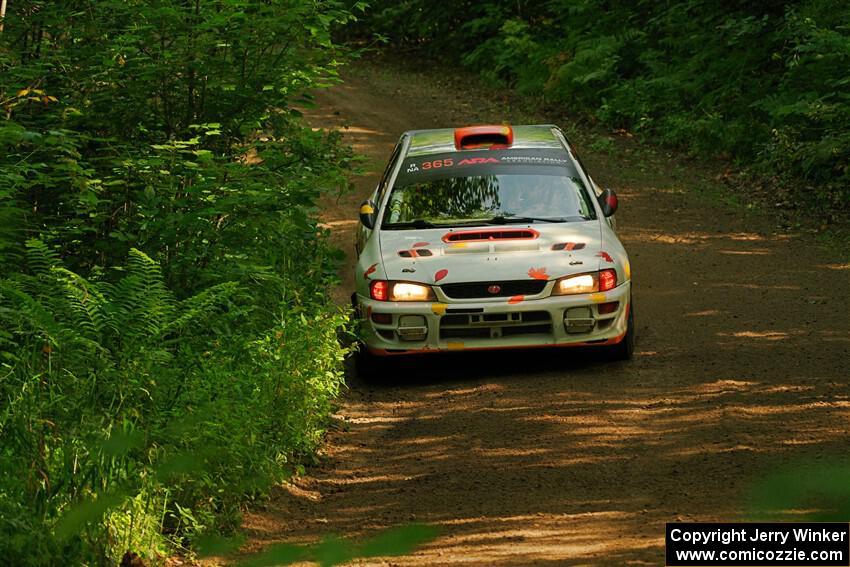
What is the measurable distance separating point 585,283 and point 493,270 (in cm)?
73

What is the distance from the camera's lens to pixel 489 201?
9.56m

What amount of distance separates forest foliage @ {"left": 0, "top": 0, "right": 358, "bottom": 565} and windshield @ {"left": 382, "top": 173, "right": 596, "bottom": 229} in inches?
27.6

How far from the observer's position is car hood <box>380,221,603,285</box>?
8.73 m

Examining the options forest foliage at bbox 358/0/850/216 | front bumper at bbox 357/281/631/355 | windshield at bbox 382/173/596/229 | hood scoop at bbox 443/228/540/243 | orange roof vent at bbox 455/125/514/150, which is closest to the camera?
front bumper at bbox 357/281/631/355

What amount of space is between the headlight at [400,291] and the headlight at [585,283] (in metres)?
0.98

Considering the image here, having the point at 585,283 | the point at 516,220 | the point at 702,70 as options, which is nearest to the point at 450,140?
the point at 516,220

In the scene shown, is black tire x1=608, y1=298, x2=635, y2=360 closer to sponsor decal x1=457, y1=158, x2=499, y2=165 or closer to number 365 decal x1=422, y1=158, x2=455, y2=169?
sponsor decal x1=457, y1=158, x2=499, y2=165

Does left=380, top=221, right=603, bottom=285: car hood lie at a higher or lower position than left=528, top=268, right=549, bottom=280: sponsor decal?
higher

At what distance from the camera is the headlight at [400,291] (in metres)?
8.77

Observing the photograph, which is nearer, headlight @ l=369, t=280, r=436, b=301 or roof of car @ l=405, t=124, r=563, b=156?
headlight @ l=369, t=280, r=436, b=301

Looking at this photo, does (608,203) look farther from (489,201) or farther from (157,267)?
(157,267)

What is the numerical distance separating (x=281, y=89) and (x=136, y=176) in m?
1.44

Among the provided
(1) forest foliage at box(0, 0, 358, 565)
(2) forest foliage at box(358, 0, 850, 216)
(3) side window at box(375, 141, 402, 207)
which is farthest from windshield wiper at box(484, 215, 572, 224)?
(2) forest foliage at box(358, 0, 850, 216)

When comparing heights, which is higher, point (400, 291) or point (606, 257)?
point (606, 257)
